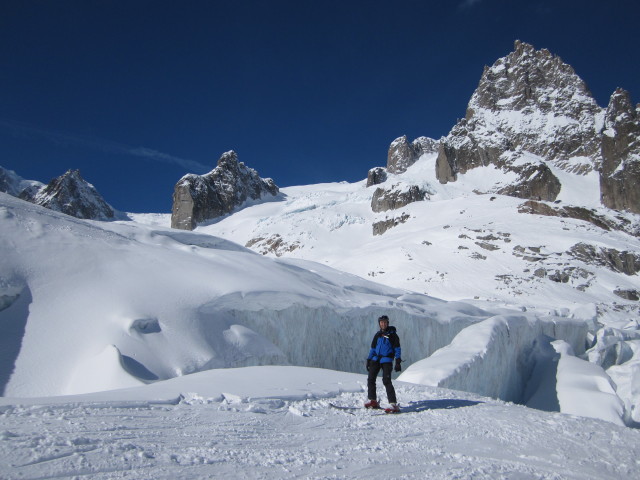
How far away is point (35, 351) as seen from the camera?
8391 millimetres

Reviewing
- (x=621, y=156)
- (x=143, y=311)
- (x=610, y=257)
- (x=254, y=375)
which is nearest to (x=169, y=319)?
(x=143, y=311)

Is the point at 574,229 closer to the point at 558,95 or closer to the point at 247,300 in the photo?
the point at 247,300

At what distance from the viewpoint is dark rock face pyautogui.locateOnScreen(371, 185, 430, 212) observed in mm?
81562

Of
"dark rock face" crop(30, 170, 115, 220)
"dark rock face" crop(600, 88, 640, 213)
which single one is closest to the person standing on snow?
"dark rock face" crop(600, 88, 640, 213)

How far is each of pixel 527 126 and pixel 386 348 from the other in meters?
111

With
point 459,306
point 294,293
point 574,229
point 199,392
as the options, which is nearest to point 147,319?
point 199,392

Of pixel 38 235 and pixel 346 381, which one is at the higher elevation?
pixel 38 235

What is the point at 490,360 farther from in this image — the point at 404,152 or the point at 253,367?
the point at 404,152

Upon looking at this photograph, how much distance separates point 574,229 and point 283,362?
2073 inches

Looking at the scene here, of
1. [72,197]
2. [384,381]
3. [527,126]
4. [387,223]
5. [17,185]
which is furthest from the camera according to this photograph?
[17,185]

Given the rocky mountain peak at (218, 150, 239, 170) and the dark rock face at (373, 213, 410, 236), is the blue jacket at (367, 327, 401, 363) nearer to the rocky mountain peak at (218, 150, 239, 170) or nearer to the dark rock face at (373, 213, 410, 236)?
the dark rock face at (373, 213, 410, 236)

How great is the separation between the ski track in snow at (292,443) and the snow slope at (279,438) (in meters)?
0.01

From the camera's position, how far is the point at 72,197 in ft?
360

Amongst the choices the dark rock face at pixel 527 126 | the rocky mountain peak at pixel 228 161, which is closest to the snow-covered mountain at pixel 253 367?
the dark rock face at pixel 527 126
